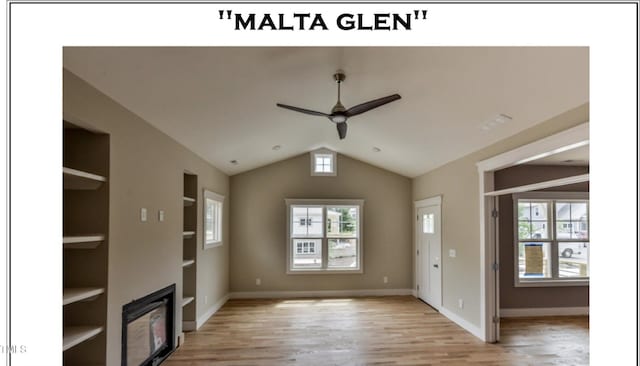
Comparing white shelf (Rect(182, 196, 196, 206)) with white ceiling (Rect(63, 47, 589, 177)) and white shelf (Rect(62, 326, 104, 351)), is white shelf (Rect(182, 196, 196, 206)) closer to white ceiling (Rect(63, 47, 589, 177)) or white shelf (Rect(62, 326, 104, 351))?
white ceiling (Rect(63, 47, 589, 177))

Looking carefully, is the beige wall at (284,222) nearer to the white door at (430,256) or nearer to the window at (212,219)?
the white door at (430,256)

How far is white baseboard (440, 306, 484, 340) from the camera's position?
4711 millimetres

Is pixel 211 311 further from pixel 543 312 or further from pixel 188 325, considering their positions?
pixel 543 312

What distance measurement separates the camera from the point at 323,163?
761 cm

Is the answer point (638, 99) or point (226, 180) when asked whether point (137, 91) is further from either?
point (226, 180)

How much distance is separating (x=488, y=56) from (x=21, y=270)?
9.57ft

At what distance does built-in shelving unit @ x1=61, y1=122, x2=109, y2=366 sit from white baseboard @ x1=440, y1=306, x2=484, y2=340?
4.00 m

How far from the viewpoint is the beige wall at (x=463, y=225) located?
4.78 metres

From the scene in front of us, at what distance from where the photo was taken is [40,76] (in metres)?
0.94

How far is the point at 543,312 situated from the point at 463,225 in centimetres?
197

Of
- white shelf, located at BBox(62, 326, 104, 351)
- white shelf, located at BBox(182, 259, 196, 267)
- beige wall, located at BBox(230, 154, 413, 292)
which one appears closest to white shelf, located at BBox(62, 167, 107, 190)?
white shelf, located at BBox(62, 326, 104, 351)

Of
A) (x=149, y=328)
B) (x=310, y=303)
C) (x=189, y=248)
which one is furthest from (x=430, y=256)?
(x=149, y=328)

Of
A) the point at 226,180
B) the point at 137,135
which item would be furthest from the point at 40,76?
the point at 226,180

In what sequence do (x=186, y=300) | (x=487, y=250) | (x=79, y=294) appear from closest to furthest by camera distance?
(x=79, y=294), (x=487, y=250), (x=186, y=300)
